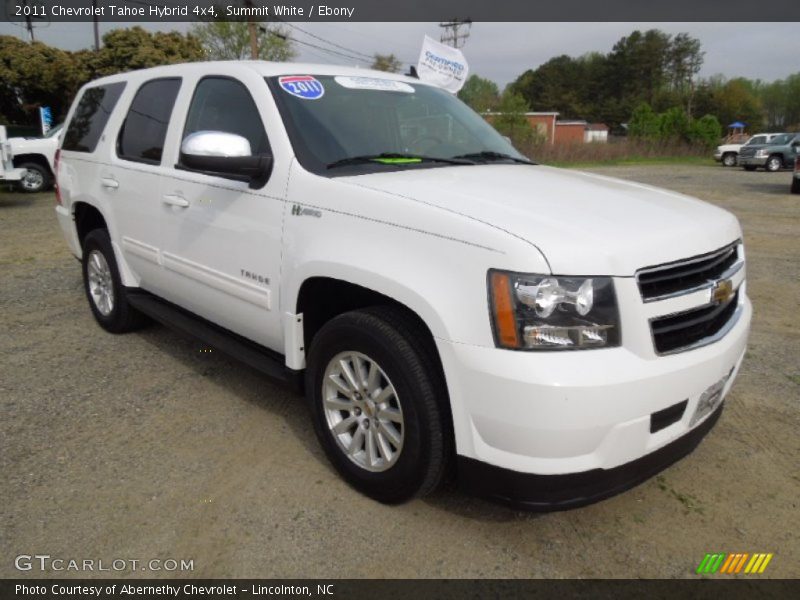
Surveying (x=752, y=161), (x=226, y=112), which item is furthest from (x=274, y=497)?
(x=752, y=161)

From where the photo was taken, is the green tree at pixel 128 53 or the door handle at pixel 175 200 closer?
the door handle at pixel 175 200

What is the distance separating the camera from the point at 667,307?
224cm

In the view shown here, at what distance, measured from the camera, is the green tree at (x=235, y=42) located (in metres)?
37.1

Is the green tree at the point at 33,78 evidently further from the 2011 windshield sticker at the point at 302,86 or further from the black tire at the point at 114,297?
the 2011 windshield sticker at the point at 302,86

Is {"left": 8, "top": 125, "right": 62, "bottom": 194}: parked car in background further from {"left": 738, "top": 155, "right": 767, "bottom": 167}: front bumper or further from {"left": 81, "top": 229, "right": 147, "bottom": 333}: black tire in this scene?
{"left": 738, "top": 155, "right": 767, "bottom": 167}: front bumper

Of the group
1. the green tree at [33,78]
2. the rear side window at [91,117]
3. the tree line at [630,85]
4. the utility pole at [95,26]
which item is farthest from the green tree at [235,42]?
the tree line at [630,85]

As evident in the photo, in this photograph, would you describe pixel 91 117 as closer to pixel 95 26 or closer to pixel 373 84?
pixel 373 84

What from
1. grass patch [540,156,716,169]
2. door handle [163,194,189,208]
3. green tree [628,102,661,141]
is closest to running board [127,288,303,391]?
door handle [163,194,189,208]

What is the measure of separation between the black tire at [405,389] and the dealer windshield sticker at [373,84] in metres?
1.47

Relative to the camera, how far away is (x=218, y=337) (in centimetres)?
356

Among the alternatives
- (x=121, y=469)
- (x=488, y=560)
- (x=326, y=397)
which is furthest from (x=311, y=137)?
(x=488, y=560)

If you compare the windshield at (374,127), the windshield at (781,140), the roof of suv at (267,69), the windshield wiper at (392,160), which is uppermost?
the windshield at (781,140)

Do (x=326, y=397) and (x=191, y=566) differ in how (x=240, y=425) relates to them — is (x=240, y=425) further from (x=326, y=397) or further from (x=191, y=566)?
(x=191, y=566)

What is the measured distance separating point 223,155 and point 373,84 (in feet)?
Result: 3.70
